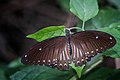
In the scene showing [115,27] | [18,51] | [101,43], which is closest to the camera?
[101,43]

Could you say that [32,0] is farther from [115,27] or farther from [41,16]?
[115,27]

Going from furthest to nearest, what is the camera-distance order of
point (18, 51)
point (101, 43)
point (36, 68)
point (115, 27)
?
point (18, 51)
point (36, 68)
point (115, 27)
point (101, 43)

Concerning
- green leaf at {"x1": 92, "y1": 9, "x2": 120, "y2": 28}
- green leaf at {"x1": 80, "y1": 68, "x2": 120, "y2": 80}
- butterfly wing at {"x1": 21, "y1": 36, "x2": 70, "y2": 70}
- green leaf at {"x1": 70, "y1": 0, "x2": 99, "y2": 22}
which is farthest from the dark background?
butterfly wing at {"x1": 21, "y1": 36, "x2": 70, "y2": 70}

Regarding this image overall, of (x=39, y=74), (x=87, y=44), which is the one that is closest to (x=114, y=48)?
(x=87, y=44)

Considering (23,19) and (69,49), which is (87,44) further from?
(23,19)

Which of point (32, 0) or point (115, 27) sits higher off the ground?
point (115, 27)

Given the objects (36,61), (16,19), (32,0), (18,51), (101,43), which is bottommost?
(18,51)

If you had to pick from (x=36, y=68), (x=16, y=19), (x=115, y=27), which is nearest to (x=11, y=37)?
(x=16, y=19)

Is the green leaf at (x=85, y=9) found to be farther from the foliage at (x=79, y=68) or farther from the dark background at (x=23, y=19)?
the dark background at (x=23, y=19)
